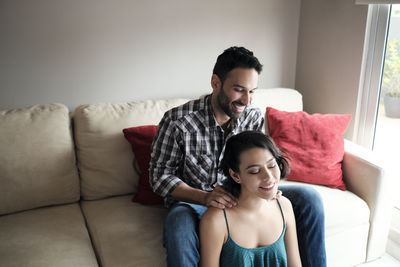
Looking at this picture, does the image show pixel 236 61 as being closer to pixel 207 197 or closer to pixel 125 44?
pixel 207 197

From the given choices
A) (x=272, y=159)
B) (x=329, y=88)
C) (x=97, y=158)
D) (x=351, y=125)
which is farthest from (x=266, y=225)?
(x=329, y=88)

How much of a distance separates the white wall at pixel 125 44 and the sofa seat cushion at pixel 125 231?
30.3 inches

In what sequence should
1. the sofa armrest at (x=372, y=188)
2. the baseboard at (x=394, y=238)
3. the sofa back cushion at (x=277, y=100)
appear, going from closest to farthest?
the sofa armrest at (x=372, y=188) < the baseboard at (x=394, y=238) < the sofa back cushion at (x=277, y=100)

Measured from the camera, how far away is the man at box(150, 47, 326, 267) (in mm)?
1409

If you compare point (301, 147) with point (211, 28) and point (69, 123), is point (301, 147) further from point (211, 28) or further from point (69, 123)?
point (69, 123)

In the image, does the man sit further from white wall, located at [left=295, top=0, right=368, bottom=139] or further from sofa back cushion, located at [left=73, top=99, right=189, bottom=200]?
white wall, located at [left=295, top=0, right=368, bottom=139]

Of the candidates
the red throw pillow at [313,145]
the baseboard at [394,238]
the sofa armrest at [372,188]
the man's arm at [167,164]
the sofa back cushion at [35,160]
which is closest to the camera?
the man's arm at [167,164]

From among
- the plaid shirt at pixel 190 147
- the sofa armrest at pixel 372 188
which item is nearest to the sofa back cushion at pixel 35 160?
the plaid shirt at pixel 190 147

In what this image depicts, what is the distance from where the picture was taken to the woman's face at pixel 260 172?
1199mm

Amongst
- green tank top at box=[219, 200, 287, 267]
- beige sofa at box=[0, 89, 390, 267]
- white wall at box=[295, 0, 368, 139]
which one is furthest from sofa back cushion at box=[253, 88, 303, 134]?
green tank top at box=[219, 200, 287, 267]

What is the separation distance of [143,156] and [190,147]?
0.33 m

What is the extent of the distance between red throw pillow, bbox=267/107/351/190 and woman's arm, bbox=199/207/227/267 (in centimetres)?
75

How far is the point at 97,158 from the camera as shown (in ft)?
5.96

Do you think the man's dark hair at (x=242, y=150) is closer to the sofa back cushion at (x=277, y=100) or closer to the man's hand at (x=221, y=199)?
the man's hand at (x=221, y=199)
